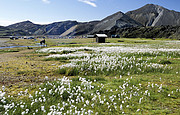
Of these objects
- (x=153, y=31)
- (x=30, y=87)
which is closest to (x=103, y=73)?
(x=30, y=87)

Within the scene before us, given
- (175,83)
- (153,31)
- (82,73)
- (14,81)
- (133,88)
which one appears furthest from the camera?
(153,31)

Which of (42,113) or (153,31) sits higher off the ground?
(153,31)

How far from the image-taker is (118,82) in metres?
7.74

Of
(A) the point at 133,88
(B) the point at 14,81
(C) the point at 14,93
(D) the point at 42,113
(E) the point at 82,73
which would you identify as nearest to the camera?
(D) the point at 42,113

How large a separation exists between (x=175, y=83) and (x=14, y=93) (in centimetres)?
798

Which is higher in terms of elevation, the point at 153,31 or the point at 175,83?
the point at 153,31

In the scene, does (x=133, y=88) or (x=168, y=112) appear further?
(x=133, y=88)

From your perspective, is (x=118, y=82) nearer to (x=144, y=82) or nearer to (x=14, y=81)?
(x=144, y=82)

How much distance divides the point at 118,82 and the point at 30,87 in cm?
455

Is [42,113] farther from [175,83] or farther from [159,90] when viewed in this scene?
[175,83]

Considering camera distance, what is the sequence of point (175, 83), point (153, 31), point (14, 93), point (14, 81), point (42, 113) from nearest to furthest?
point (42, 113), point (14, 93), point (175, 83), point (14, 81), point (153, 31)

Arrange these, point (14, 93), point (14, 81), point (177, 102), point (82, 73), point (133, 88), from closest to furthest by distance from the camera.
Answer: point (177, 102) → point (14, 93) → point (133, 88) → point (14, 81) → point (82, 73)

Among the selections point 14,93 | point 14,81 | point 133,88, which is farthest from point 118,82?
point 14,81

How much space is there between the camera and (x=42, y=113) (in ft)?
15.3
